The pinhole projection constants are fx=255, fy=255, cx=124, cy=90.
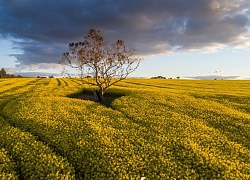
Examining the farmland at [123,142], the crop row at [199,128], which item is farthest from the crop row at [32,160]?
the crop row at [199,128]

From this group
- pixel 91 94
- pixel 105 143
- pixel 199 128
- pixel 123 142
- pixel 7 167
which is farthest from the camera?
pixel 91 94

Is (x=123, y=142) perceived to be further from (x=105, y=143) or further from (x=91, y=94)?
(x=91, y=94)

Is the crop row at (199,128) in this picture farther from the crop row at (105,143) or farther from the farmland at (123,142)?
the crop row at (105,143)

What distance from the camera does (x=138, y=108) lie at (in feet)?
101

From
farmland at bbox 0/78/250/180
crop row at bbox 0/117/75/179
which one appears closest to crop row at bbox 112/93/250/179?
farmland at bbox 0/78/250/180

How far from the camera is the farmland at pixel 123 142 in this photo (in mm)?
15438

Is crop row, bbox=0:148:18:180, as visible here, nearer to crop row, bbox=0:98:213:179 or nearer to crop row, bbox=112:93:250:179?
crop row, bbox=0:98:213:179

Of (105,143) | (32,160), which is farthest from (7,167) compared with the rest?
(105,143)

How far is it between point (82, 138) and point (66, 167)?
4.00 meters

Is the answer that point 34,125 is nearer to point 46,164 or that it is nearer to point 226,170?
point 46,164

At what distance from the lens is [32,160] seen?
54.2 ft

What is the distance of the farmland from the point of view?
15438 millimetres

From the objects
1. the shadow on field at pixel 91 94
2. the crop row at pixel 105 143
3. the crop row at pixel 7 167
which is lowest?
the crop row at pixel 7 167

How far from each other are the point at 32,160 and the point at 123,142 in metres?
6.47
